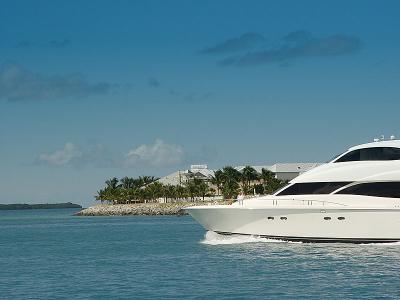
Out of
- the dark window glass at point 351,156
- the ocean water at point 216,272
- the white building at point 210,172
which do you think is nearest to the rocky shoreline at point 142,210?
the white building at point 210,172

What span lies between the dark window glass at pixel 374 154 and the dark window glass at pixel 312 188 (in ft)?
5.19

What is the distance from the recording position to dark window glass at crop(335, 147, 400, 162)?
102 feet

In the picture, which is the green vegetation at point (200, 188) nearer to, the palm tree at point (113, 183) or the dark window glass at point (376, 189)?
the palm tree at point (113, 183)

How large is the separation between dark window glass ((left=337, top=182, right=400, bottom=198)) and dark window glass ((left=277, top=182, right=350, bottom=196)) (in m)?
0.42

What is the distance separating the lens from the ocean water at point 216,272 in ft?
69.2

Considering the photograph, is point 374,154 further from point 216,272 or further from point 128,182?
point 128,182

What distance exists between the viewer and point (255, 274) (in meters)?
24.1

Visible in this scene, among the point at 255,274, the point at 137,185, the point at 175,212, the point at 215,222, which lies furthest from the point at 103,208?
the point at 255,274

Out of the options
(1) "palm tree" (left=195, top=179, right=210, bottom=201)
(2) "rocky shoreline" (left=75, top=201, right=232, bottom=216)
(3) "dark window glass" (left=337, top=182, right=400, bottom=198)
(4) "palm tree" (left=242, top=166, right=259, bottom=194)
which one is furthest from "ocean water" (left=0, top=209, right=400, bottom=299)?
(1) "palm tree" (left=195, top=179, right=210, bottom=201)

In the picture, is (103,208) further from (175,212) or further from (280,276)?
(280,276)

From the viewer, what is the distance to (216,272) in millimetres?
24812

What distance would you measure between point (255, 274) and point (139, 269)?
4790 mm

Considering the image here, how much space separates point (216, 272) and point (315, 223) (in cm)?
724

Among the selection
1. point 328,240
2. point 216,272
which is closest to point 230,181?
point 328,240
